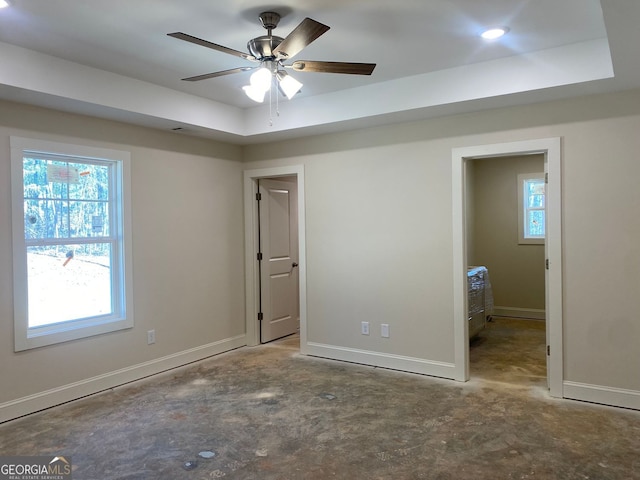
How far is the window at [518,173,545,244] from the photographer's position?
657 cm

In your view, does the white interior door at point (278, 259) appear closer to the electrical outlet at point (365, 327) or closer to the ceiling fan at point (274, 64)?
the electrical outlet at point (365, 327)

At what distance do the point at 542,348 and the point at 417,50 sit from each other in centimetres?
356

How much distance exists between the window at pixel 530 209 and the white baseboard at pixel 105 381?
4374 millimetres

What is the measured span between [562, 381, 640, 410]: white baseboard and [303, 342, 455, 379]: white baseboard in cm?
92

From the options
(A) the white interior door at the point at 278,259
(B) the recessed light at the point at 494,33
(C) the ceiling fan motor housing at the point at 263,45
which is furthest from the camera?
(A) the white interior door at the point at 278,259

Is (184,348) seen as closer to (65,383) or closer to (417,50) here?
→ (65,383)

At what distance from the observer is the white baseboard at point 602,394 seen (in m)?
3.34

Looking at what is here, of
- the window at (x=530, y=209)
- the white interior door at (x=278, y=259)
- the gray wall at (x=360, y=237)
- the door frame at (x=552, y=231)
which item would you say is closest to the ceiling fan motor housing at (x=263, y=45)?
the gray wall at (x=360, y=237)

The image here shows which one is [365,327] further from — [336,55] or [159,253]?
[336,55]

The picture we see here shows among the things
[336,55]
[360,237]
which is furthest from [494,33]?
[360,237]

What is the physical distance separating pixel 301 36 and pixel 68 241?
2.70 m

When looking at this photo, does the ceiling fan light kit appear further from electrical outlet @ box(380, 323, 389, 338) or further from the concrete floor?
electrical outlet @ box(380, 323, 389, 338)

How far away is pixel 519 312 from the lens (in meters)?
6.70

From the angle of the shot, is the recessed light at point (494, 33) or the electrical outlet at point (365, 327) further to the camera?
the electrical outlet at point (365, 327)
